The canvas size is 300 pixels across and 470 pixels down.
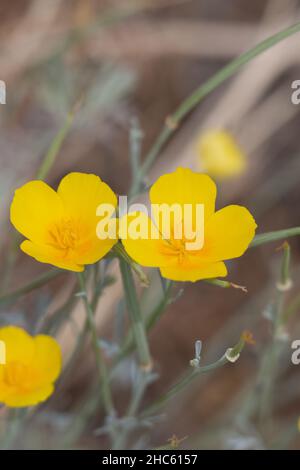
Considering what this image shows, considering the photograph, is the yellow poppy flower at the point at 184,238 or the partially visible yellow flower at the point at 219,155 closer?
the yellow poppy flower at the point at 184,238

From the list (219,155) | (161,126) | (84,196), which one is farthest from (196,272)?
(161,126)

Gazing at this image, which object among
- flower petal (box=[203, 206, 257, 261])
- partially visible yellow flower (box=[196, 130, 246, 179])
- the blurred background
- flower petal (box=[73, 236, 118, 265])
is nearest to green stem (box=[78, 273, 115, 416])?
flower petal (box=[73, 236, 118, 265])

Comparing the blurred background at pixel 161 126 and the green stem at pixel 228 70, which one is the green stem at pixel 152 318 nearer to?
the green stem at pixel 228 70

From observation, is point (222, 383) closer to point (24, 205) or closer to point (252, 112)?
point (252, 112)

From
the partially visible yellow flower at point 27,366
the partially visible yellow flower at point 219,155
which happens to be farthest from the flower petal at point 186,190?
the partially visible yellow flower at point 219,155

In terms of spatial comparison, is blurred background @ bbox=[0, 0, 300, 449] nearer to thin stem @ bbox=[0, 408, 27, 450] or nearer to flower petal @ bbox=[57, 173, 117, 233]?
thin stem @ bbox=[0, 408, 27, 450]
